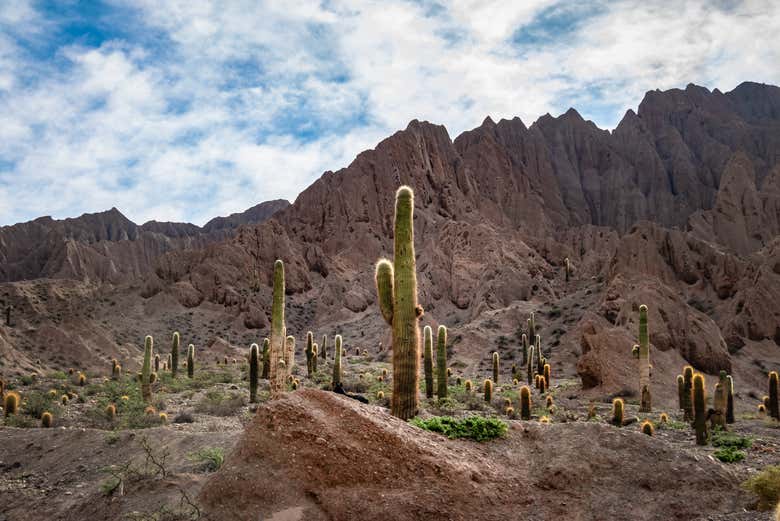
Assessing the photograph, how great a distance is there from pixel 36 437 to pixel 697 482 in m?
14.3

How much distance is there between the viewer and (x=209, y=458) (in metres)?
11.5

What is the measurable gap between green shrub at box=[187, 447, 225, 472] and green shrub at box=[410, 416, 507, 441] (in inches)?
168

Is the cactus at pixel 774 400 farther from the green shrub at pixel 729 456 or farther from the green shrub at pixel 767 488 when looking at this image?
Result: the green shrub at pixel 767 488

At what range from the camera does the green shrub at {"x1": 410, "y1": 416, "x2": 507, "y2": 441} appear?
9.25 m

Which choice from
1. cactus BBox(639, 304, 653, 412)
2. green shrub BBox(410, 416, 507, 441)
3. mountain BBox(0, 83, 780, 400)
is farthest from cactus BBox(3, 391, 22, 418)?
cactus BBox(639, 304, 653, 412)

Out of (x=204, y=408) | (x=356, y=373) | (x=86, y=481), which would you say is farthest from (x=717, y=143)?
(x=86, y=481)

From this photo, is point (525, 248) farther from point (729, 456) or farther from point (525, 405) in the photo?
point (729, 456)

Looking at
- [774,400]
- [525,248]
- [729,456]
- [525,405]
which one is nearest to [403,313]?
[729,456]

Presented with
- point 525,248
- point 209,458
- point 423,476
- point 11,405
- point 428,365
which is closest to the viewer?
point 423,476

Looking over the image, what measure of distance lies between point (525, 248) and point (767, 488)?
5822cm

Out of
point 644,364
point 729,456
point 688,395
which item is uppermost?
point 644,364

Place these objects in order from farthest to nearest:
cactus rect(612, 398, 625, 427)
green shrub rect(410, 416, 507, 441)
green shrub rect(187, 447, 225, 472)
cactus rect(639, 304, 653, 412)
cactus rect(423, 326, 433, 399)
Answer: cactus rect(423, 326, 433, 399) < cactus rect(639, 304, 653, 412) < cactus rect(612, 398, 625, 427) < green shrub rect(187, 447, 225, 472) < green shrub rect(410, 416, 507, 441)

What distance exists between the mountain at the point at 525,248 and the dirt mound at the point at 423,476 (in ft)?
61.3

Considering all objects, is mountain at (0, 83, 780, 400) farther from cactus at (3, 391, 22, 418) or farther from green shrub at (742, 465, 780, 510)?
cactus at (3, 391, 22, 418)
